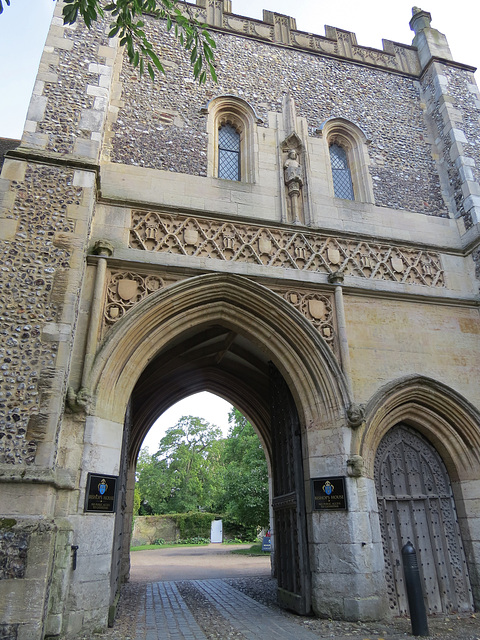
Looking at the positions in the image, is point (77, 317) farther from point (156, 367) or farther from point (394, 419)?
point (394, 419)

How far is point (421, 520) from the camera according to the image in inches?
274

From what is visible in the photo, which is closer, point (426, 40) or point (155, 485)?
point (426, 40)

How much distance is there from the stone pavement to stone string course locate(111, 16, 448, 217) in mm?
6506

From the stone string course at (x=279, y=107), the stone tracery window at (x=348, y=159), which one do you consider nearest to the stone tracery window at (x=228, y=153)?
the stone string course at (x=279, y=107)

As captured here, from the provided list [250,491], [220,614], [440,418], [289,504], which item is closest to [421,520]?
[440,418]

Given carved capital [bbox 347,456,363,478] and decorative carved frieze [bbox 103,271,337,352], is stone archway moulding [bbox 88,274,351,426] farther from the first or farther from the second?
carved capital [bbox 347,456,363,478]

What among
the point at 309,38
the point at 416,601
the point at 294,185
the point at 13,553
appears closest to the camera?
the point at 13,553

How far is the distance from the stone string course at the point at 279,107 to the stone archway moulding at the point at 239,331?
235 cm

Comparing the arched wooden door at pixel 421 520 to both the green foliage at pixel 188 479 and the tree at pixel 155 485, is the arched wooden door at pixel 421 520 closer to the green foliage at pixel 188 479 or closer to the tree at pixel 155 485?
the green foliage at pixel 188 479

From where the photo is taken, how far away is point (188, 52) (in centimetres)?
922

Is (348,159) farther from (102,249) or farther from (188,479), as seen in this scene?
(188,479)

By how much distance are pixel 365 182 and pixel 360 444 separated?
16.4ft

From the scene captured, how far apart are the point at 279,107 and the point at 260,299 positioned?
14.2ft

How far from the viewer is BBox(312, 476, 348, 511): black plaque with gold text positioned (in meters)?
6.14
